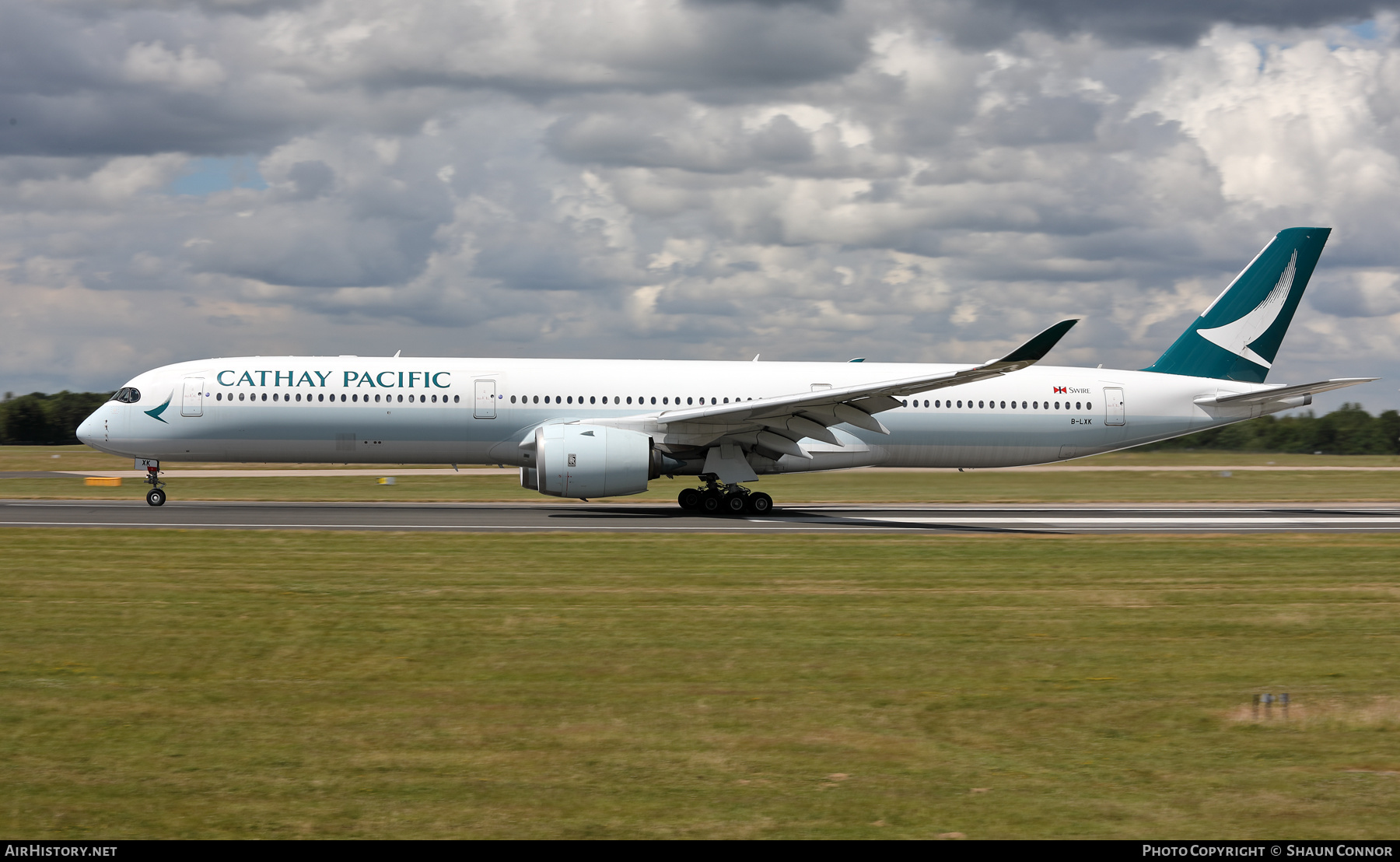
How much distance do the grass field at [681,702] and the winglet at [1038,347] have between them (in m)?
7.15

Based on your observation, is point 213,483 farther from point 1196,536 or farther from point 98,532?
point 1196,536

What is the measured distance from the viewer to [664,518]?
2475 centimetres

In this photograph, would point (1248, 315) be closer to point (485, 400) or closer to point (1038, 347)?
point (1038, 347)

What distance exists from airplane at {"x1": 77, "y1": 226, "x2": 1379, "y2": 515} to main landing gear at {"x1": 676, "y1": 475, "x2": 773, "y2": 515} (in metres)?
0.04

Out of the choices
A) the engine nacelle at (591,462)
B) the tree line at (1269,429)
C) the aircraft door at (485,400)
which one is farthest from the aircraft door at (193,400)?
the tree line at (1269,429)

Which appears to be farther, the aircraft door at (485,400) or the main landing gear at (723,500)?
→ the aircraft door at (485,400)

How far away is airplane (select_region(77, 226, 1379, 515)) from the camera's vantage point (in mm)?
25125

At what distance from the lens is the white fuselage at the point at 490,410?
2623 centimetres

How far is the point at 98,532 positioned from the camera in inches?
Result: 732

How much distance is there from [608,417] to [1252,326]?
18033mm

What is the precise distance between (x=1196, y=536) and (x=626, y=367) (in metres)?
13.5

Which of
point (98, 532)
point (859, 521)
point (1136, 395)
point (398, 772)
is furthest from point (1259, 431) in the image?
point (398, 772)

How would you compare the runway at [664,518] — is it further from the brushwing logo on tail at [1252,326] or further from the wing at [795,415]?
the brushwing logo on tail at [1252,326]

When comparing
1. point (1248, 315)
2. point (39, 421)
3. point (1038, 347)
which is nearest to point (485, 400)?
point (1038, 347)
